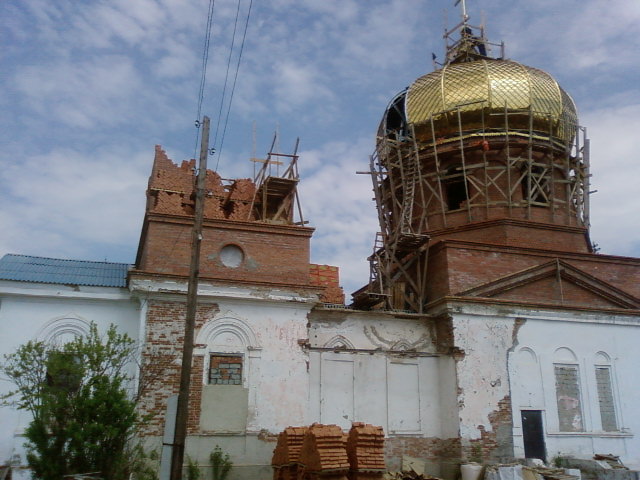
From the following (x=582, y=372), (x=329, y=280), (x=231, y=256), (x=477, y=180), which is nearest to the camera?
(x=231, y=256)

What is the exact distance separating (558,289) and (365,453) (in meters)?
9.28

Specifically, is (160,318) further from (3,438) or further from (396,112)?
(396,112)

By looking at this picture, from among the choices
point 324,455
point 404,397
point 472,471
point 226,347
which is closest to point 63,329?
point 226,347

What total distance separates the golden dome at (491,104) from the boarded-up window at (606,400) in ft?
28.0

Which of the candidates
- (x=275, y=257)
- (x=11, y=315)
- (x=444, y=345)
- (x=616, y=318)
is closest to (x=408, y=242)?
(x=444, y=345)

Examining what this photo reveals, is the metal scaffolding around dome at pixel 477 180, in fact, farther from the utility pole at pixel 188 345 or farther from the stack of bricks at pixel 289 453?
the utility pole at pixel 188 345

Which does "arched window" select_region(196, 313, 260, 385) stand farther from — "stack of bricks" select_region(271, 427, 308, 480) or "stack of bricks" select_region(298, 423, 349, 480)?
"stack of bricks" select_region(298, 423, 349, 480)

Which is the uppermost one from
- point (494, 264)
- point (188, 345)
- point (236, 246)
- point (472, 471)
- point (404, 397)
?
point (494, 264)

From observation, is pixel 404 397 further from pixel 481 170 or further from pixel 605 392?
pixel 481 170

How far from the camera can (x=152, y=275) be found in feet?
53.6

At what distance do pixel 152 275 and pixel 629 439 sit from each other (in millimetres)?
14592

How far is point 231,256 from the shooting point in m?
17.5

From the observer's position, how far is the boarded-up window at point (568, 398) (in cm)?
1864

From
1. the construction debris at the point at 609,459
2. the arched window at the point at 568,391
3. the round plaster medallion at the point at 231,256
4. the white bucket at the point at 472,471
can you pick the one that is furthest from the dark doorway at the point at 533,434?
the round plaster medallion at the point at 231,256
